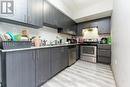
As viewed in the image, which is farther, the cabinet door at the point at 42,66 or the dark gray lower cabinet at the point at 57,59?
the dark gray lower cabinet at the point at 57,59

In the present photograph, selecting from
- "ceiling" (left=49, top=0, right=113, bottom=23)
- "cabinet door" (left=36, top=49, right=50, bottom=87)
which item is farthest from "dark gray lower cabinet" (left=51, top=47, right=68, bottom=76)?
"ceiling" (left=49, top=0, right=113, bottom=23)

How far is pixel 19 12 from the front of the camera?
70.7 inches

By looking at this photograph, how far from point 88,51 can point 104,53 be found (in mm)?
723

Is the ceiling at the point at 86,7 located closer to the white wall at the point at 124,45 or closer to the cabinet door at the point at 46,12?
the cabinet door at the point at 46,12

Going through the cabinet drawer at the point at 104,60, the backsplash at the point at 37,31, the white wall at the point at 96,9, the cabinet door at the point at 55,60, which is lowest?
the cabinet drawer at the point at 104,60

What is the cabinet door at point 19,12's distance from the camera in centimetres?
169

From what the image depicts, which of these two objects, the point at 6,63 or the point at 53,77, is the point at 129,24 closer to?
the point at 6,63

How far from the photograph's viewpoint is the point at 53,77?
8.46 feet

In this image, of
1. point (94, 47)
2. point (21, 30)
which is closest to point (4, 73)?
point (21, 30)

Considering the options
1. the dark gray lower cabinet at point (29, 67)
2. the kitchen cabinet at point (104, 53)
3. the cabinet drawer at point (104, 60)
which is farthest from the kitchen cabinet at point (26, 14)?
the cabinet drawer at point (104, 60)

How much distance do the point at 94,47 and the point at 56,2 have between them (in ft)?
8.18

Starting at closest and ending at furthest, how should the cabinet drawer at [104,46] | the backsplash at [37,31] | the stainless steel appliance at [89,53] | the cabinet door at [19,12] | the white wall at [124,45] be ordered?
1. the white wall at [124,45]
2. the cabinet door at [19,12]
3. the backsplash at [37,31]
4. the cabinet drawer at [104,46]
5. the stainless steel appliance at [89,53]

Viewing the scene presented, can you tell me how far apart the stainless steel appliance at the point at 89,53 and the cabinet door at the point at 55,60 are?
2151 millimetres

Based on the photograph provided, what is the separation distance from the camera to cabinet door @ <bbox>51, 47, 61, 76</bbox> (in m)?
2.51
